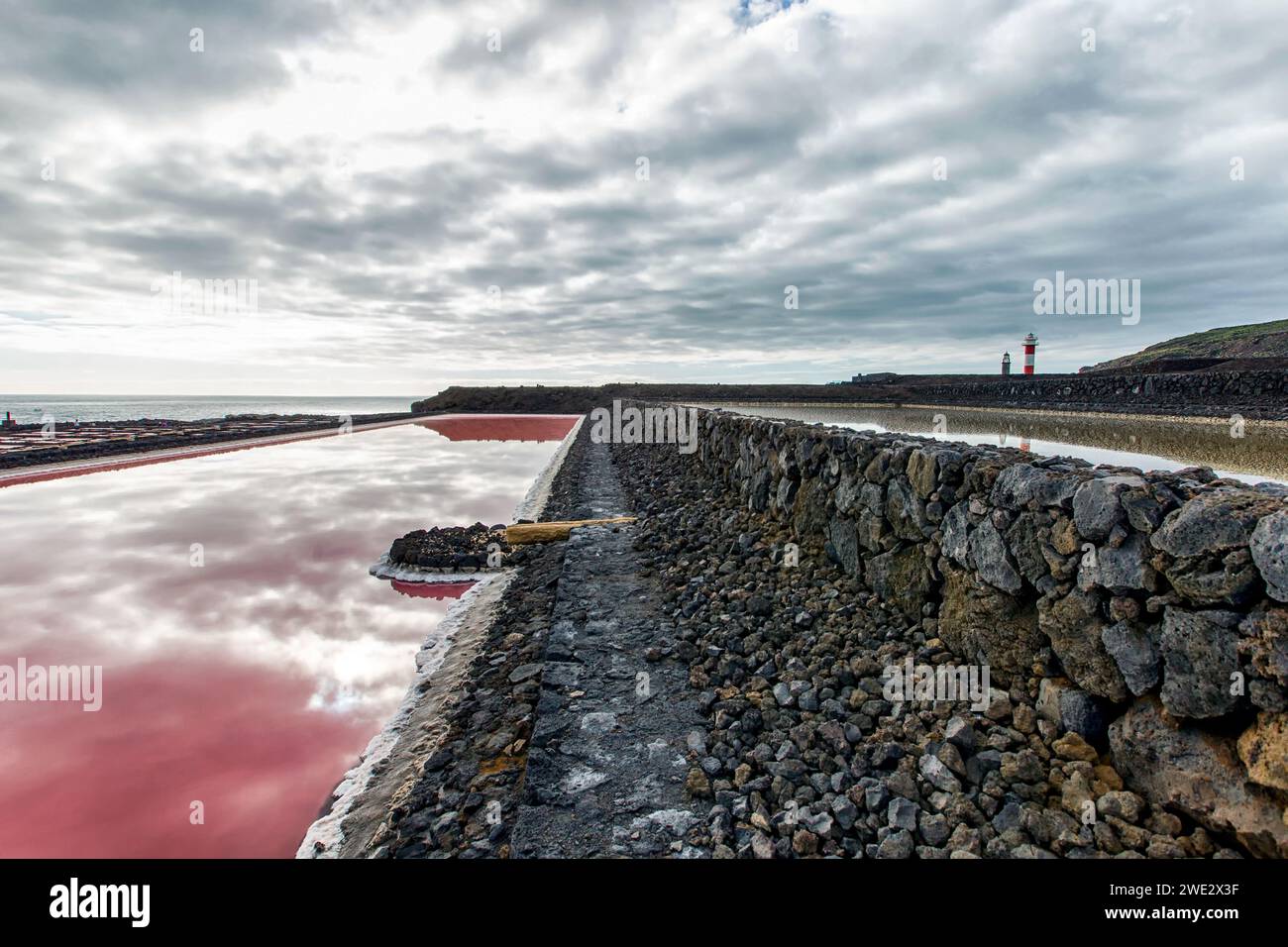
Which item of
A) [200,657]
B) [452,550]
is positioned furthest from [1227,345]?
[200,657]

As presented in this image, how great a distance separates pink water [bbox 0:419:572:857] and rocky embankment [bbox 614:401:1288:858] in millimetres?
3612

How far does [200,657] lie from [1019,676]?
8492 millimetres

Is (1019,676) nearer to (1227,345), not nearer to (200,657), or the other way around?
(200,657)

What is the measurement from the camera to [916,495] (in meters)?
5.06

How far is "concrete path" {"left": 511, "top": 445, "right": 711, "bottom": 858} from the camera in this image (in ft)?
11.5

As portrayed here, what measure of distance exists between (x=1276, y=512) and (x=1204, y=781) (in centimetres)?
117

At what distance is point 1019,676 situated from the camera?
146 inches

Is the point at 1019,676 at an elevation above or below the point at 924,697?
above

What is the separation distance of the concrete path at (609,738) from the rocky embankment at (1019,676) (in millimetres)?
244

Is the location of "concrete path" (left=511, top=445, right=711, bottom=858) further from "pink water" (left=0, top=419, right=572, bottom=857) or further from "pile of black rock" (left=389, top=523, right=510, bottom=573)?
"pile of black rock" (left=389, top=523, right=510, bottom=573)

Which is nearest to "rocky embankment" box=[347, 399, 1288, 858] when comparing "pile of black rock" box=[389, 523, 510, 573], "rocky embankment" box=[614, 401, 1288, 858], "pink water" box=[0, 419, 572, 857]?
"rocky embankment" box=[614, 401, 1288, 858]

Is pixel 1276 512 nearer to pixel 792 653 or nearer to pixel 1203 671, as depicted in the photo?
pixel 1203 671

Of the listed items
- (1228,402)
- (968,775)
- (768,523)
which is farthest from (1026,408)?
(968,775)

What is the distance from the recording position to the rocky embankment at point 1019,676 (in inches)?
99.2
